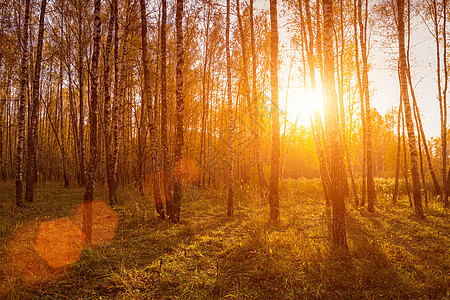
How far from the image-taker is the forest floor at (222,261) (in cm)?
387

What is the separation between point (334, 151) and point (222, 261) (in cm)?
332

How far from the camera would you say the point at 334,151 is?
5.44 m

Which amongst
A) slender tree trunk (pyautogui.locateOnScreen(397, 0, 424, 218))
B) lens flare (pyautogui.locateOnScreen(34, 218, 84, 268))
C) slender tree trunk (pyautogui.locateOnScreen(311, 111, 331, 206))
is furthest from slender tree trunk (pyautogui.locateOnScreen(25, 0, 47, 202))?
slender tree trunk (pyautogui.locateOnScreen(397, 0, 424, 218))

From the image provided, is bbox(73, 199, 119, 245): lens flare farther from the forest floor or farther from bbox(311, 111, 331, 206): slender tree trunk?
bbox(311, 111, 331, 206): slender tree trunk

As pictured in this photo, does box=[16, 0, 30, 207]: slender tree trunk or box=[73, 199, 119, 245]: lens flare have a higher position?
box=[16, 0, 30, 207]: slender tree trunk

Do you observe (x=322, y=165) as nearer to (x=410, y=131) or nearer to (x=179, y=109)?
(x=410, y=131)

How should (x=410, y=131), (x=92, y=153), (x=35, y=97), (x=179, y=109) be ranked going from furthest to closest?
(x=35, y=97) → (x=410, y=131) → (x=179, y=109) → (x=92, y=153)

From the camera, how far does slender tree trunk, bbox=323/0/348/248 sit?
5.43m

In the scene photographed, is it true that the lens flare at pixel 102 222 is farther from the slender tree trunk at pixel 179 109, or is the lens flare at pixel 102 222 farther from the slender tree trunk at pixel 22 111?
the slender tree trunk at pixel 22 111

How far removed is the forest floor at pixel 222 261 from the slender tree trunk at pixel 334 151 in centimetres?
53

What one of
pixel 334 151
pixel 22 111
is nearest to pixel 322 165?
pixel 334 151

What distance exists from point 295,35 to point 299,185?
31.5 ft

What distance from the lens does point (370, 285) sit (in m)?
4.10

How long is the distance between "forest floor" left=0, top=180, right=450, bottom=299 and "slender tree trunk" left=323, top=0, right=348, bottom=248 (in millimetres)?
531
